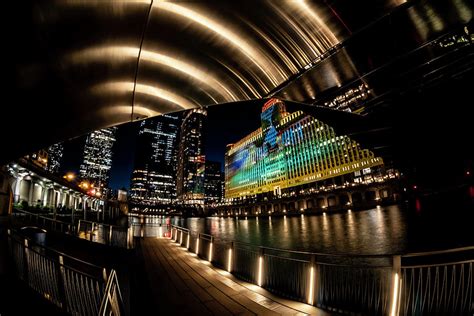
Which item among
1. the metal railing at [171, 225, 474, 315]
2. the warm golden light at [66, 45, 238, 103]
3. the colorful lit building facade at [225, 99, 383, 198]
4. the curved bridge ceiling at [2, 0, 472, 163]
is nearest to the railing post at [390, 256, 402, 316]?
the metal railing at [171, 225, 474, 315]

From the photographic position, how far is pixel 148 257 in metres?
10.3

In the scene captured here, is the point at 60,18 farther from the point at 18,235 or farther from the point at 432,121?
the point at 432,121

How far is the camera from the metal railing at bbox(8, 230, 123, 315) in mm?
3817

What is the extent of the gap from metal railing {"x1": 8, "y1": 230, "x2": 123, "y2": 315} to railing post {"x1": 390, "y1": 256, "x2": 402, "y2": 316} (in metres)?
5.24

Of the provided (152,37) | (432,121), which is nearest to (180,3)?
(152,37)

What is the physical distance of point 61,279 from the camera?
14.8 ft

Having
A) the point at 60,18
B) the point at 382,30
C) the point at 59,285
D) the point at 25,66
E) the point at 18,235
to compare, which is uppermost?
the point at 382,30

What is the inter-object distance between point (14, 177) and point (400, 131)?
45896mm

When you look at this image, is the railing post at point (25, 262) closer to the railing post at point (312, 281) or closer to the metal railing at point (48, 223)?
the railing post at point (312, 281)

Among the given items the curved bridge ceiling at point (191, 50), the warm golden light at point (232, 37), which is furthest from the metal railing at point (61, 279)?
the warm golden light at point (232, 37)

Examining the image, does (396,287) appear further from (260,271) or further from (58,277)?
(58,277)

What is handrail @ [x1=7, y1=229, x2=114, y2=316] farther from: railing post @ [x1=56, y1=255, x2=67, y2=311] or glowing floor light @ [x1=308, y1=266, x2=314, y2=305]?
glowing floor light @ [x1=308, y1=266, x2=314, y2=305]

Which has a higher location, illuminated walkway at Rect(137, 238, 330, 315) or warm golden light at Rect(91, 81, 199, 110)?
warm golden light at Rect(91, 81, 199, 110)

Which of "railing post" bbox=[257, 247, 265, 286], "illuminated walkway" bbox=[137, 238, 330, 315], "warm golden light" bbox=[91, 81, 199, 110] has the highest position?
"warm golden light" bbox=[91, 81, 199, 110]
